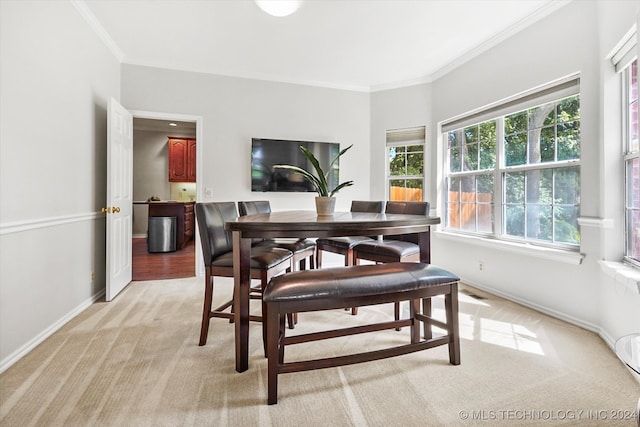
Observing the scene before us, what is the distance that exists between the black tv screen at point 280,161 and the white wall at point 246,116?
10 centimetres

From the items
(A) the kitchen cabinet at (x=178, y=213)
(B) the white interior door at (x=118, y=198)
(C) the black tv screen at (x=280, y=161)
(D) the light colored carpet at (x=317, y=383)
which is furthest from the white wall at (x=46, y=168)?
(A) the kitchen cabinet at (x=178, y=213)

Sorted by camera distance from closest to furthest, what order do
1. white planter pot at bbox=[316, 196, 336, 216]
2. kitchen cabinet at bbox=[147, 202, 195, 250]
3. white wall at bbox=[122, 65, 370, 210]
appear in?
1. white planter pot at bbox=[316, 196, 336, 216]
2. white wall at bbox=[122, 65, 370, 210]
3. kitchen cabinet at bbox=[147, 202, 195, 250]

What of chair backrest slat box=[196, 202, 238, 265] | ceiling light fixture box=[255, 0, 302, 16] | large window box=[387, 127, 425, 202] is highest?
ceiling light fixture box=[255, 0, 302, 16]

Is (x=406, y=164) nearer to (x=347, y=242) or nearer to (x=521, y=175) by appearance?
(x=521, y=175)

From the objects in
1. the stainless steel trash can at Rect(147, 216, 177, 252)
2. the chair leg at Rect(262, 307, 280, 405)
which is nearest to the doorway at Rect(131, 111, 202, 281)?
the stainless steel trash can at Rect(147, 216, 177, 252)

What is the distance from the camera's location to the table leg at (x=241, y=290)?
5.38 feet

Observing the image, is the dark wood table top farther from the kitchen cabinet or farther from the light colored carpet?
the kitchen cabinet

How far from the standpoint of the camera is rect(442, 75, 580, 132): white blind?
8.18ft

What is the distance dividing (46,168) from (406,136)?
12.8 ft

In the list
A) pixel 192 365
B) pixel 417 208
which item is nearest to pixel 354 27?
pixel 417 208

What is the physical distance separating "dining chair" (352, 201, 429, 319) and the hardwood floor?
256 cm

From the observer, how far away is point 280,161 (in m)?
4.16

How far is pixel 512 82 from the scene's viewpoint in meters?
2.95

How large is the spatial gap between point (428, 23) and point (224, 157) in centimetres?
276
